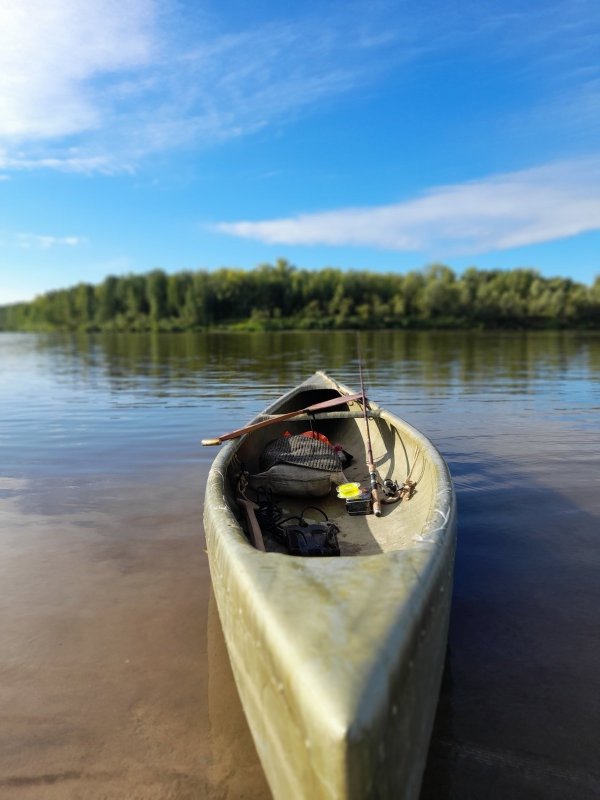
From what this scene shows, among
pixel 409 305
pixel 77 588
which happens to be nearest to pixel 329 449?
pixel 77 588

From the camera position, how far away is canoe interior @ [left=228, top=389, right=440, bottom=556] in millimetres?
4371

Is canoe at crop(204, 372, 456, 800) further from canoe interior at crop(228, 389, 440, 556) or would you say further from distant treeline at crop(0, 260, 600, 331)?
distant treeline at crop(0, 260, 600, 331)

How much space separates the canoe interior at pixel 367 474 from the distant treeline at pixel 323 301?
82425mm

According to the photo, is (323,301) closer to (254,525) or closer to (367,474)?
(367,474)

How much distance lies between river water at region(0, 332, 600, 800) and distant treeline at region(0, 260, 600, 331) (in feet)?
273

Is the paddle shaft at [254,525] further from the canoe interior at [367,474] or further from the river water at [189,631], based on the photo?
the river water at [189,631]

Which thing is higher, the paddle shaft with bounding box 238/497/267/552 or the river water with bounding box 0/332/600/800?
the paddle shaft with bounding box 238/497/267/552

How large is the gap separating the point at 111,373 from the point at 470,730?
2095 centimetres

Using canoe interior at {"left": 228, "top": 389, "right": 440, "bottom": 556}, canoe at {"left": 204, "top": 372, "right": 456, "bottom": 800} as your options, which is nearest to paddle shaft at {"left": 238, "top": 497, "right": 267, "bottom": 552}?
canoe interior at {"left": 228, "top": 389, "right": 440, "bottom": 556}

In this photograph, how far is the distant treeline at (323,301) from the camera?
9250 centimetres

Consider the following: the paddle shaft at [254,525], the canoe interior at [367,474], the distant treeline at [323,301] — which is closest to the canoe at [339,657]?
the paddle shaft at [254,525]

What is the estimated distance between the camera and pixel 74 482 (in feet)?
23.7

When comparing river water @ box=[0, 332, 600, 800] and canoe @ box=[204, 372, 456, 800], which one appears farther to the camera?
river water @ box=[0, 332, 600, 800]

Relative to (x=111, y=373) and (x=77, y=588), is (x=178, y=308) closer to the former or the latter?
(x=111, y=373)
